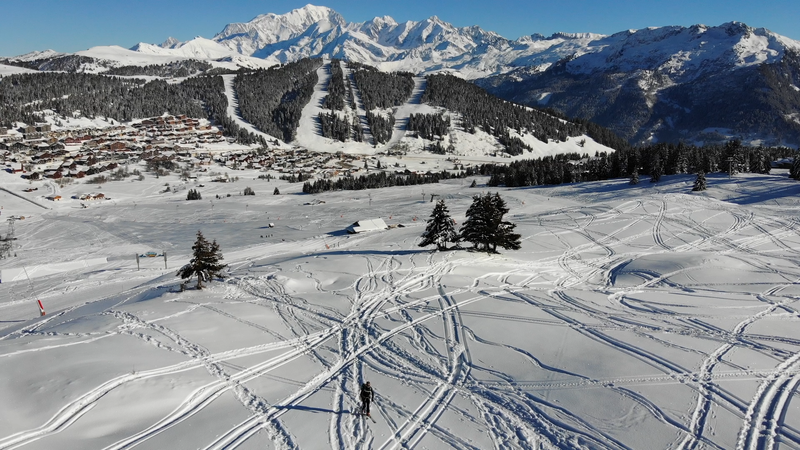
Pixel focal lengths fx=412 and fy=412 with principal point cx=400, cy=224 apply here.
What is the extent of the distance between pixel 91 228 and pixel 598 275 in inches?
3331

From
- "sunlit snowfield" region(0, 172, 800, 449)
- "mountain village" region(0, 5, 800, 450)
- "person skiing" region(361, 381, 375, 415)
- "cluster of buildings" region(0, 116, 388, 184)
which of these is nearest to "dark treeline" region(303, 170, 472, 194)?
"cluster of buildings" region(0, 116, 388, 184)

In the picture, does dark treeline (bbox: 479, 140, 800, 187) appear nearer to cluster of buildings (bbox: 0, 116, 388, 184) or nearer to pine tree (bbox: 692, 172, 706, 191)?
pine tree (bbox: 692, 172, 706, 191)

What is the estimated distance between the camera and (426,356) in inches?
660

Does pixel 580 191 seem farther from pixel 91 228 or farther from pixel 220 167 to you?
pixel 220 167

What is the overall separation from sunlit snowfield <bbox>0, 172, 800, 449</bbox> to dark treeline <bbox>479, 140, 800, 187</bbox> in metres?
66.0

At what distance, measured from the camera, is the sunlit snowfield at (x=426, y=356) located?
1188 cm

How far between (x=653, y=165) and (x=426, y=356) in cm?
9421

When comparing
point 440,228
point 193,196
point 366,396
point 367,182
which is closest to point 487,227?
point 440,228

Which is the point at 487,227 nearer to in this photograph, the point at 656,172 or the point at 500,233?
the point at 500,233

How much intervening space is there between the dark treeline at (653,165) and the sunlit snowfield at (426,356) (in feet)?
217

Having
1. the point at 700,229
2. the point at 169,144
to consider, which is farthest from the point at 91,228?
the point at 169,144

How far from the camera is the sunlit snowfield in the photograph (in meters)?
11.9

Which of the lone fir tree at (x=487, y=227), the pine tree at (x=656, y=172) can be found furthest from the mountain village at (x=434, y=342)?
the pine tree at (x=656, y=172)

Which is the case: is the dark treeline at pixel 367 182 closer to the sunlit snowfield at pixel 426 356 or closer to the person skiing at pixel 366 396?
the sunlit snowfield at pixel 426 356
